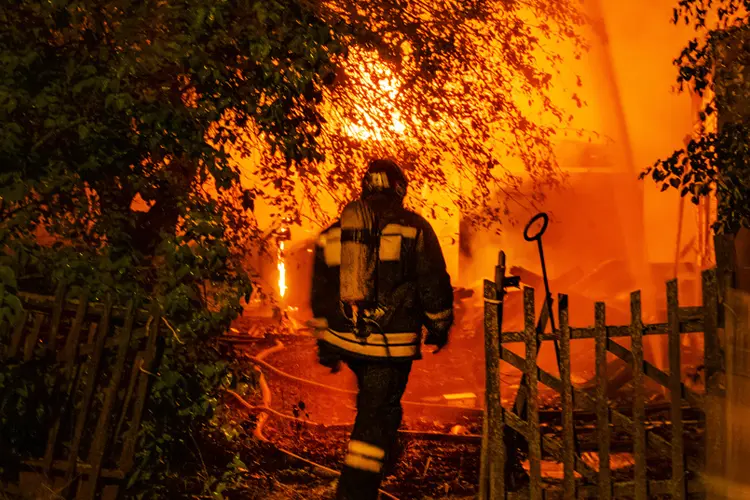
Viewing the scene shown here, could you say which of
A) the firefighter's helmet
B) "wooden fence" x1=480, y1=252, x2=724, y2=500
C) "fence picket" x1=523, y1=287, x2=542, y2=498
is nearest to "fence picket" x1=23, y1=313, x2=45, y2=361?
the firefighter's helmet

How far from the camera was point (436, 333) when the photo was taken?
4.64m

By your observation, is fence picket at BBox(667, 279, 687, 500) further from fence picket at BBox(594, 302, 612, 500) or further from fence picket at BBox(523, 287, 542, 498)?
fence picket at BBox(523, 287, 542, 498)

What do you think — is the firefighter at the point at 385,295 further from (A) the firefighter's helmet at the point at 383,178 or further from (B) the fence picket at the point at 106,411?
(B) the fence picket at the point at 106,411

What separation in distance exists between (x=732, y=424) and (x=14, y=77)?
13.6ft

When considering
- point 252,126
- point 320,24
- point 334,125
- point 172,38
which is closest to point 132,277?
point 172,38

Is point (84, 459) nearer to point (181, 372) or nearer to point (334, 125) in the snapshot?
point (181, 372)

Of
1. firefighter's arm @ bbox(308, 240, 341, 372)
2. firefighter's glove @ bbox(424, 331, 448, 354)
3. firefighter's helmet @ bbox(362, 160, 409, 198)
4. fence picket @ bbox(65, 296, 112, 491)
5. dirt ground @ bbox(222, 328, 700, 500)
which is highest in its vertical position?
firefighter's helmet @ bbox(362, 160, 409, 198)

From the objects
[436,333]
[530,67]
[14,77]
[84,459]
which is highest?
[530,67]

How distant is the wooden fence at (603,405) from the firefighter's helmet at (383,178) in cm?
96

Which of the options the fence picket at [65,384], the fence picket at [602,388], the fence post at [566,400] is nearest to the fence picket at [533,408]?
the fence post at [566,400]

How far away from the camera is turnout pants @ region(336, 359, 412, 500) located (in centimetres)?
448

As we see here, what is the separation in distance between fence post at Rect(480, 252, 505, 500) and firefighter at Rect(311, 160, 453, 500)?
0.48 meters

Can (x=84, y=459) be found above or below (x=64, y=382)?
below

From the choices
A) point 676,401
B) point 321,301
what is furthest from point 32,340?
point 676,401
